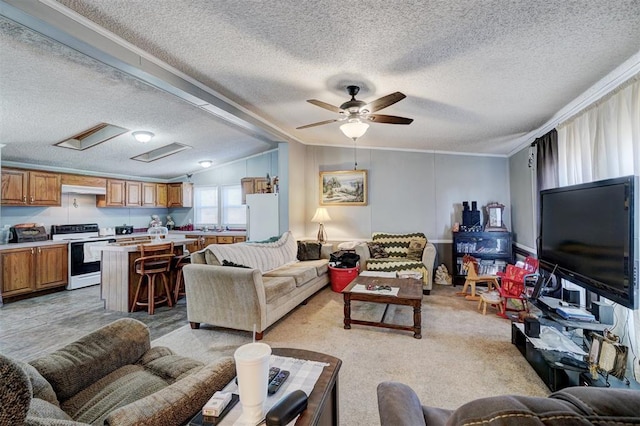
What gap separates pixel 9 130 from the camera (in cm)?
362

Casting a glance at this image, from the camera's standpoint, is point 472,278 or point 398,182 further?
point 398,182

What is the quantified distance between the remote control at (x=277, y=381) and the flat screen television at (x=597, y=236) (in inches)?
78.3

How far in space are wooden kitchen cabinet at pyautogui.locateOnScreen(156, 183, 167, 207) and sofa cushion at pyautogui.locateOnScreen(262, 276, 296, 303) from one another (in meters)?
4.95

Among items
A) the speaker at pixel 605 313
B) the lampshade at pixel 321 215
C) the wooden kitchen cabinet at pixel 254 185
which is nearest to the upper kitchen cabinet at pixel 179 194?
the wooden kitchen cabinet at pixel 254 185

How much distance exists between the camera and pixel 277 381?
1221 millimetres

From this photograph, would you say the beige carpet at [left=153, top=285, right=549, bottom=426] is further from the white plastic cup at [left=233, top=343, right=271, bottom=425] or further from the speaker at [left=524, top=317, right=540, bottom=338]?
the white plastic cup at [left=233, top=343, right=271, bottom=425]

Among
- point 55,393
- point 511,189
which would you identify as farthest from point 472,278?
point 55,393

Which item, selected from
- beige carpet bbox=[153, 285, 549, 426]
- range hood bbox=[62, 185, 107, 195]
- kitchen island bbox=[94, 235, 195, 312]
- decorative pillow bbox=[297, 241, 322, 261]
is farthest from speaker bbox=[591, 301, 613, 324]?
range hood bbox=[62, 185, 107, 195]

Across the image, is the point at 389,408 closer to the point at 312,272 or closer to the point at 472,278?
the point at 312,272

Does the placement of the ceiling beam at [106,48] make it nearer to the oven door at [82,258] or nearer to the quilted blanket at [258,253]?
the quilted blanket at [258,253]

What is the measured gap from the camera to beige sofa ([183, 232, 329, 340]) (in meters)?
2.90

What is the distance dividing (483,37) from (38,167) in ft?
22.3

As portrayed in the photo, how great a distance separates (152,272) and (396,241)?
3.98 metres

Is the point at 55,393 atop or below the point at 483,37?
below
